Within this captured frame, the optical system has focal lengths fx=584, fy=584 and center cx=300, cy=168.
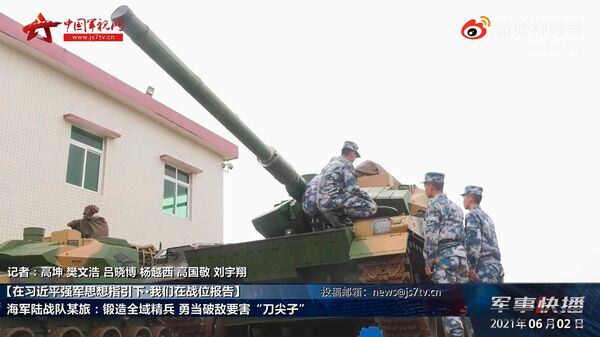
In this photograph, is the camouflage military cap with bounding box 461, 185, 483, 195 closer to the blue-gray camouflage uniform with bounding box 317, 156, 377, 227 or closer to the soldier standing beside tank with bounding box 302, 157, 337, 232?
the blue-gray camouflage uniform with bounding box 317, 156, 377, 227

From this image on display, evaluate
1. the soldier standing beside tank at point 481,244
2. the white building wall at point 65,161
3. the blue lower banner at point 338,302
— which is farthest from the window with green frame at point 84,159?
the soldier standing beside tank at point 481,244

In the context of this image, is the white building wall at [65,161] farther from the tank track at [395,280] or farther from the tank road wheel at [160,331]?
the tank track at [395,280]

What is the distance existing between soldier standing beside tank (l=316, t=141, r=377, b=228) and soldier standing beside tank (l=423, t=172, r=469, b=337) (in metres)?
0.78

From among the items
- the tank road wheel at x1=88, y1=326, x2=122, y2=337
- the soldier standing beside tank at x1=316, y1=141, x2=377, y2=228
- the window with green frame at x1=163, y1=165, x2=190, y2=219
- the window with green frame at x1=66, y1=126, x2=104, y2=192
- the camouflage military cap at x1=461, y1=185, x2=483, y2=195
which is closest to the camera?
the soldier standing beside tank at x1=316, y1=141, x2=377, y2=228

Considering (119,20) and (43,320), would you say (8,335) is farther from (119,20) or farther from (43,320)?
(119,20)

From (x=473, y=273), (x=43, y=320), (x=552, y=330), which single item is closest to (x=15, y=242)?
(x=43, y=320)

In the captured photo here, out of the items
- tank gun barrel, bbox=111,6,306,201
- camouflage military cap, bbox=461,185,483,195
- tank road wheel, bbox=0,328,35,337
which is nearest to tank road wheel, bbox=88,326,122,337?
tank road wheel, bbox=0,328,35,337

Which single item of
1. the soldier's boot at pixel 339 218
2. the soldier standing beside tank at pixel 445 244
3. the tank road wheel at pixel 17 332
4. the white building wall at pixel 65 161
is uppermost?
the white building wall at pixel 65 161

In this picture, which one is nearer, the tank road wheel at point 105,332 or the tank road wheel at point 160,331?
the tank road wheel at point 105,332

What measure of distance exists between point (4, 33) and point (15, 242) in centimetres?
540

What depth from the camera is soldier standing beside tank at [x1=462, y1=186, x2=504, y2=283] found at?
703 centimetres

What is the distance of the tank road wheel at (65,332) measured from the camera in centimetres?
712

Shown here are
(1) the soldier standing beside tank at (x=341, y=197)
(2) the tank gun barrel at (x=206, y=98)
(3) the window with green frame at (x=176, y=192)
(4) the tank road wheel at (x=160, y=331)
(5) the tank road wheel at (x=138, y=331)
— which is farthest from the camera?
(3) the window with green frame at (x=176, y=192)

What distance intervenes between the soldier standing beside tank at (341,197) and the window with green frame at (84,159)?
27.9 ft
